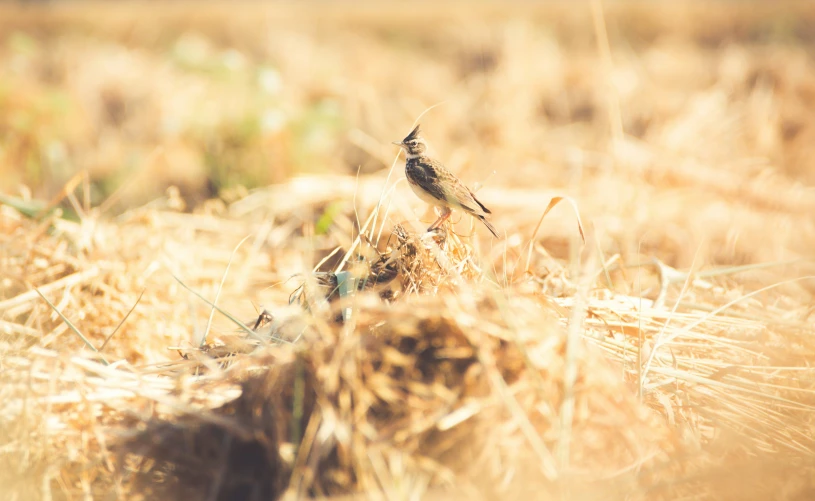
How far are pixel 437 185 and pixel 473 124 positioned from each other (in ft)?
16.6

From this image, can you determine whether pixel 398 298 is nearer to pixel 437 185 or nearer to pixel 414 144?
pixel 437 185

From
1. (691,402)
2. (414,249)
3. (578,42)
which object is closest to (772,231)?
(691,402)

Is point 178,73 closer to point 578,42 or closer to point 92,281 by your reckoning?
point 92,281

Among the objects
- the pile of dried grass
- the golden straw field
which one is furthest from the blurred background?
the pile of dried grass

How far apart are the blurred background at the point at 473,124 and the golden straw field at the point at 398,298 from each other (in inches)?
1.5

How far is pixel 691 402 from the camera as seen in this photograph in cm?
260

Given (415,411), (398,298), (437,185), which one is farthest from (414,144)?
(415,411)

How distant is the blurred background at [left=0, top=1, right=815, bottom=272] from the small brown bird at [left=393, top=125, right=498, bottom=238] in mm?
414

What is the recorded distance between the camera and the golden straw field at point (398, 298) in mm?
2023

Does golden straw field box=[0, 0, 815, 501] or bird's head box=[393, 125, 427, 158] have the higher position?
bird's head box=[393, 125, 427, 158]

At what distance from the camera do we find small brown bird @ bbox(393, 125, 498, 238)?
291cm

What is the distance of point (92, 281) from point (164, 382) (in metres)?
1.23

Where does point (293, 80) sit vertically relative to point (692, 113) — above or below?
above

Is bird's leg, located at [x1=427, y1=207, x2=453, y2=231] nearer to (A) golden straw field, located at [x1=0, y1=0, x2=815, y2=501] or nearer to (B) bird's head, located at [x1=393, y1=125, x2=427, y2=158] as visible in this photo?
(A) golden straw field, located at [x1=0, y1=0, x2=815, y2=501]
